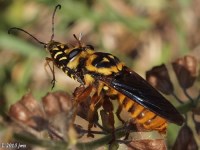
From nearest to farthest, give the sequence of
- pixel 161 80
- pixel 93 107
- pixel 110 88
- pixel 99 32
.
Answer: pixel 93 107, pixel 110 88, pixel 161 80, pixel 99 32

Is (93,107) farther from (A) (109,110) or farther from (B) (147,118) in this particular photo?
(B) (147,118)

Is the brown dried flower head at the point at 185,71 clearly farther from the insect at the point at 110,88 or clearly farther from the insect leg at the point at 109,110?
the insect leg at the point at 109,110

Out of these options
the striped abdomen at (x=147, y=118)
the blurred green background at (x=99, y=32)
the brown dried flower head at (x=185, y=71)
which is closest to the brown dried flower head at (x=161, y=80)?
the brown dried flower head at (x=185, y=71)

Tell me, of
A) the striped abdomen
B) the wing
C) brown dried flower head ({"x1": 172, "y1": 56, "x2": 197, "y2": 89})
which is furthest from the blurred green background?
the striped abdomen

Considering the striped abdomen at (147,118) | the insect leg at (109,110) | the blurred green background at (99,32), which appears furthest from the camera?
the blurred green background at (99,32)

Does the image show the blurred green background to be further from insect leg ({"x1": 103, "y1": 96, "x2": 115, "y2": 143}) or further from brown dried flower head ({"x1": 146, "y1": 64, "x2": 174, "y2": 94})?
insect leg ({"x1": 103, "y1": 96, "x2": 115, "y2": 143})

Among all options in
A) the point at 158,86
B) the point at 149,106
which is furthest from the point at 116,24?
the point at 149,106

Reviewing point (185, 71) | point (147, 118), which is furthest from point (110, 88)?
point (185, 71)
